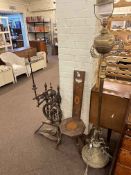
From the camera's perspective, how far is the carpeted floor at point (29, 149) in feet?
5.37

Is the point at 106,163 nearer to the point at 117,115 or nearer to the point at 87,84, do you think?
the point at 117,115

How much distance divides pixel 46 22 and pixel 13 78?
15.2ft

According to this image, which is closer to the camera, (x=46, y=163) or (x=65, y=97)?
(x=46, y=163)

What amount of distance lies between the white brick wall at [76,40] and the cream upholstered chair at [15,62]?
2.73 meters

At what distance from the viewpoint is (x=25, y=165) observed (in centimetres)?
→ 169

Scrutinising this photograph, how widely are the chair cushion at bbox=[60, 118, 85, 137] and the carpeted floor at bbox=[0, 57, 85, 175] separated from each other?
388 mm

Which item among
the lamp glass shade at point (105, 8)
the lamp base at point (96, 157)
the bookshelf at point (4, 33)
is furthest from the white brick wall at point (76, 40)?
the bookshelf at point (4, 33)

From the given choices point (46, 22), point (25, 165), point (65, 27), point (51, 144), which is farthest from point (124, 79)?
point (46, 22)

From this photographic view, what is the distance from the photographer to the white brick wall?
4.65 feet

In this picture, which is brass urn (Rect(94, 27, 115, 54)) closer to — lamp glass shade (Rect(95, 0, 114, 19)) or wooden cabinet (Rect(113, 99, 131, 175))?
lamp glass shade (Rect(95, 0, 114, 19))

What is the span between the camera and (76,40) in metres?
1.55

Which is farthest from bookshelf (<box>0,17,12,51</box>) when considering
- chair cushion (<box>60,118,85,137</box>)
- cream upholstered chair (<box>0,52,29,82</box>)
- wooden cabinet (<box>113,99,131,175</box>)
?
wooden cabinet (<box>113,99,131,175</box>)

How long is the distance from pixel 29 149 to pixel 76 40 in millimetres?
1539

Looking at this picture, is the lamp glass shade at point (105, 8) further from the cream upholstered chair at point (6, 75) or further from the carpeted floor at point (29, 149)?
the cream upholstered chair at point (6, 75)
